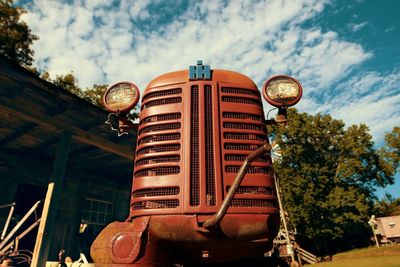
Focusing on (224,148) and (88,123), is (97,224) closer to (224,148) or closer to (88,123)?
(88,123)

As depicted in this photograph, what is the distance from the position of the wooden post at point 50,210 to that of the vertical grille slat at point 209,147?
6379mm

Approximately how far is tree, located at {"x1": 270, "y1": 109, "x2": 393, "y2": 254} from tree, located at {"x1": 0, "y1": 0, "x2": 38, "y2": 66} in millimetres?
20564

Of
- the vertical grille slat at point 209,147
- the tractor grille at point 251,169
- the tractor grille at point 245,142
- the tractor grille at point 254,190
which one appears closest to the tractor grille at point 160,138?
the vertical grille slat at point 209,147

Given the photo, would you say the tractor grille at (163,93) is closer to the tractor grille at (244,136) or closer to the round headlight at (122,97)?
the round headlight at (122,97)

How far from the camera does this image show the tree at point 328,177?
24906mm

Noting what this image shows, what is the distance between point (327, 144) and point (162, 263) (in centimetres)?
2984

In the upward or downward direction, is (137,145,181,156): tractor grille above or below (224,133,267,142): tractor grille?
below

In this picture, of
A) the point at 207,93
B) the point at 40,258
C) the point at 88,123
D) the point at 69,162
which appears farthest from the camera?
the point at 69,162

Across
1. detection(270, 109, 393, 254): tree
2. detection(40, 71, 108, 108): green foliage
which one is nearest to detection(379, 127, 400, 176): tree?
detection(270, 109, 393, 254): tree

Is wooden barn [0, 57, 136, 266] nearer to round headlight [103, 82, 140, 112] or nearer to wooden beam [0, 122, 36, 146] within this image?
wooden beam [0, 122, 36, 146]

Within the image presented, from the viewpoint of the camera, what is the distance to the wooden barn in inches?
287

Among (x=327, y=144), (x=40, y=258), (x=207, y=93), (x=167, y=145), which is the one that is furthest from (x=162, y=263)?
(x=327, y=144)

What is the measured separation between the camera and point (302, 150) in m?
27.2

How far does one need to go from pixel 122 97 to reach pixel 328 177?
2831cm
